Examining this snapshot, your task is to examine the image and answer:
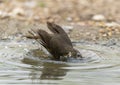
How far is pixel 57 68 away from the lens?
593 cm

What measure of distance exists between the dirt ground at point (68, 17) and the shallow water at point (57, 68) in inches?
39.2

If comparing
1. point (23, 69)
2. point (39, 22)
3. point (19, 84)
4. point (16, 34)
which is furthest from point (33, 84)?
point (39, 22)

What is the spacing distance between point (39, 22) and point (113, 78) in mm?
2981

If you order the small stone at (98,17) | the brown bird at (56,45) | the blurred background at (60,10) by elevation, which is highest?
the blurred background at (60,10)

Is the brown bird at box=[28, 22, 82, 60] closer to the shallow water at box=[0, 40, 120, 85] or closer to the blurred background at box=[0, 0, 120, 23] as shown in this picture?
the shallow water at box=[0, 40, 120, 85]

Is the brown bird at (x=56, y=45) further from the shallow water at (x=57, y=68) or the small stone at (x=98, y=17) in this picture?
the small stone at (x=98, y=17)

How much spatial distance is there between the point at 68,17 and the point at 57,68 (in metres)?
2.85

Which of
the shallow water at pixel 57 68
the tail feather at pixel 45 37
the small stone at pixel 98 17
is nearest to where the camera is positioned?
the shallow water at pixel 57 68

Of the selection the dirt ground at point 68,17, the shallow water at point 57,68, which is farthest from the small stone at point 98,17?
the shallow water at point 57,68

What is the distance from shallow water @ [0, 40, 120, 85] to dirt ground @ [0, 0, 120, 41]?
1.00 metres

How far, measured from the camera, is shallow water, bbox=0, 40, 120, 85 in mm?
5467

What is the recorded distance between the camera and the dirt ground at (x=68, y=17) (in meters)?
7.89

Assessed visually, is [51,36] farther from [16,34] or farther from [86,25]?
[86,25]

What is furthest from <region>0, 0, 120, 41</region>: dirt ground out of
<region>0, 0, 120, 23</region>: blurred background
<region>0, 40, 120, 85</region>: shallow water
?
<region>0, 40, 120, 85</region>: shallow water
